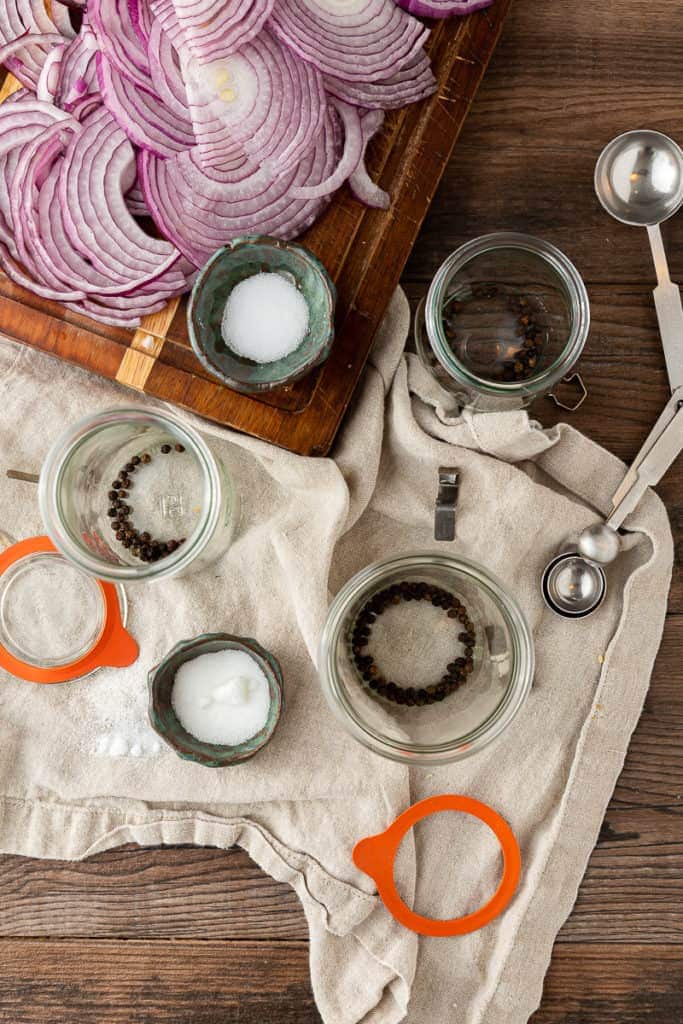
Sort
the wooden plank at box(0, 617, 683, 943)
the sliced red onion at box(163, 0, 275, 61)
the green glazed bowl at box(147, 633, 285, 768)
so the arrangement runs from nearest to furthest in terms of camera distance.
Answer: the sliced red onion at box(163, 0, 275, 61) → the green glazed bowl at box(147, 633, 285, 768) → the wooden plank at box(0, 617, 683, 943)

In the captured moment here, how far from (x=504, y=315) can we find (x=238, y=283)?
385 mm

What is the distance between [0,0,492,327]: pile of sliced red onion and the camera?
46.3 inches

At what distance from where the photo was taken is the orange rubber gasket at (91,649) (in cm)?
132

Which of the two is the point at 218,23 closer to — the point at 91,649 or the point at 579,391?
the point at 579,391

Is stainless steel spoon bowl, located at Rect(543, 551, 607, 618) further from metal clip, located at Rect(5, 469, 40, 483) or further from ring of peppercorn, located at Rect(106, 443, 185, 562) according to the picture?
metal clip, located at Rect(5, 469, 40, 483)

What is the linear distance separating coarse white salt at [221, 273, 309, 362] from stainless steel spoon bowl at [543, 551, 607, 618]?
1.61 feet

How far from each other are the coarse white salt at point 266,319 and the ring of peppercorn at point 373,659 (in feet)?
1.21

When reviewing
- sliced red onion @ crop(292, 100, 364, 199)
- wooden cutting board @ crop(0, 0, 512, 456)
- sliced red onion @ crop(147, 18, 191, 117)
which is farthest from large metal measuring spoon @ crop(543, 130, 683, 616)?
sliced red onion @ crop(147, 18, 191, 117)

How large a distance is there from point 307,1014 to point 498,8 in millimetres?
1478

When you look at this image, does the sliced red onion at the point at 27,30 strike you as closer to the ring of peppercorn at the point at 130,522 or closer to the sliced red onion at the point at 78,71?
the sliced red onion at the point at 78,71

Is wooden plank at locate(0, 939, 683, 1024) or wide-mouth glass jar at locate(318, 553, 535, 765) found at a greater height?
wide-mouth glass jar at locate(318, 553, 535, 765)

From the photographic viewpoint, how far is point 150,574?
3.92ft

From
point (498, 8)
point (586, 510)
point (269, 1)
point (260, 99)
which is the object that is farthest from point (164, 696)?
point (498, 8)

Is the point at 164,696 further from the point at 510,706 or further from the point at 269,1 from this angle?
the point at 269,1
